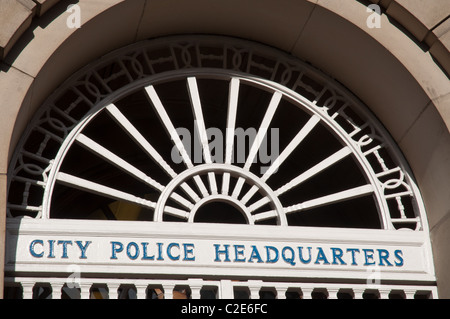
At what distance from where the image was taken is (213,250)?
8.26m

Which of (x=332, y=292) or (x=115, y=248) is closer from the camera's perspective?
(x=115, y=248)

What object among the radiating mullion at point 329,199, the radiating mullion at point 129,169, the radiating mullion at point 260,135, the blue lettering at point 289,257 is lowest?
the blue lettering at point 289,257

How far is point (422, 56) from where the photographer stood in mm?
8719

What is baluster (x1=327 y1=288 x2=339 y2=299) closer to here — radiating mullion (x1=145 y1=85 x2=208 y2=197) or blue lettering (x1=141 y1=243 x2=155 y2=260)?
radiating mullion (x1=145 y1=85 x2=208 y2=197)

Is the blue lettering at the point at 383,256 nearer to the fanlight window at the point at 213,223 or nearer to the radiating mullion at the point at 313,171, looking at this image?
the fanlight window at the point at 213,223

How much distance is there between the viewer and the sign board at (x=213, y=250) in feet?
26.1

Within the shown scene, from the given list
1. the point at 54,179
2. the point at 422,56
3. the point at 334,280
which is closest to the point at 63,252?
the point at 54,179

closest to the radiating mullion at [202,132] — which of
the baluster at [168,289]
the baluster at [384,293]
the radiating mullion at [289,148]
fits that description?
the radiating mullion at [289,148]

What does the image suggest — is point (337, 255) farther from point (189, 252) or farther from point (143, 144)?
point (143, 144)

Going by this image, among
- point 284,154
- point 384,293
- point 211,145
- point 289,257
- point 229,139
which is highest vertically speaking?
point 211,145

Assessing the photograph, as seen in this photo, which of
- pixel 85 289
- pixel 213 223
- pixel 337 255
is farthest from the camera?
pixel 213 223

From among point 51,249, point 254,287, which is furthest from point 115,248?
point 254,287

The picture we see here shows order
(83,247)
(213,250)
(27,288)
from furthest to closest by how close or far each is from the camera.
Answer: (213,250) → (83,247) → (27,288)

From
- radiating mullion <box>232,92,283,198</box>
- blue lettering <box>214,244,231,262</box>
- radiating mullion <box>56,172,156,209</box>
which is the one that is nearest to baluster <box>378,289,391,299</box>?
blue lettering <box>214,244,231,262</box>
